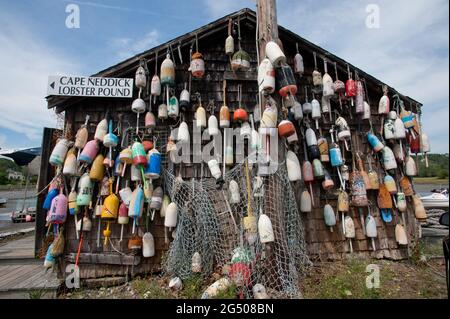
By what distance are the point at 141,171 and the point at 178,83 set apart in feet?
5.15

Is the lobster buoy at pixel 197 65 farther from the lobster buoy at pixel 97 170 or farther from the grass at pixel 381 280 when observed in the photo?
the grass at pixel 381 280

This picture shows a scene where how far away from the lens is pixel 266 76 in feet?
9.91

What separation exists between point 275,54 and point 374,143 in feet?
8.13

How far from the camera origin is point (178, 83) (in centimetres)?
395

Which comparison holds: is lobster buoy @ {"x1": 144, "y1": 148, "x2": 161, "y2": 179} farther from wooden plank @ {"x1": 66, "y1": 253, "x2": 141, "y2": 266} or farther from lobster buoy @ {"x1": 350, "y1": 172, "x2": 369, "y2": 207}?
lobster buoy @ {"x1": 350, "y1": 172, "x2": 369, "y2": 207}

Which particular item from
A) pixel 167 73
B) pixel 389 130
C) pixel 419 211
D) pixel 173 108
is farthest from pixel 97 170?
pixel 419 211

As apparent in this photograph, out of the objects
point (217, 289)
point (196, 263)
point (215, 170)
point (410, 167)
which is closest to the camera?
point (217, 289)

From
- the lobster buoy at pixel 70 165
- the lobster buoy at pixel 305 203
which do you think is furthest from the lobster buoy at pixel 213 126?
the lobster buoy at pixel 70 165

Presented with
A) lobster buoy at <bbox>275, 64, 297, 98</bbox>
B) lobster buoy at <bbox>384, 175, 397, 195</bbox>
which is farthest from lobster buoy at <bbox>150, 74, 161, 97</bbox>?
lobster buoy at <bbox>384, 175, 397, 195</bbox>

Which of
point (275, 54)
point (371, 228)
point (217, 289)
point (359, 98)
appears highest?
point (275, 54)

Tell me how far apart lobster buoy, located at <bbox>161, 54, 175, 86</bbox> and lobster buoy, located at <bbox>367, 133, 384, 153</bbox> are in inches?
137

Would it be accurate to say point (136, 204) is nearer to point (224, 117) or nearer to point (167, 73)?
point (224, 117)

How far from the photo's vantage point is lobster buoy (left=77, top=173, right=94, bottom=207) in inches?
133
